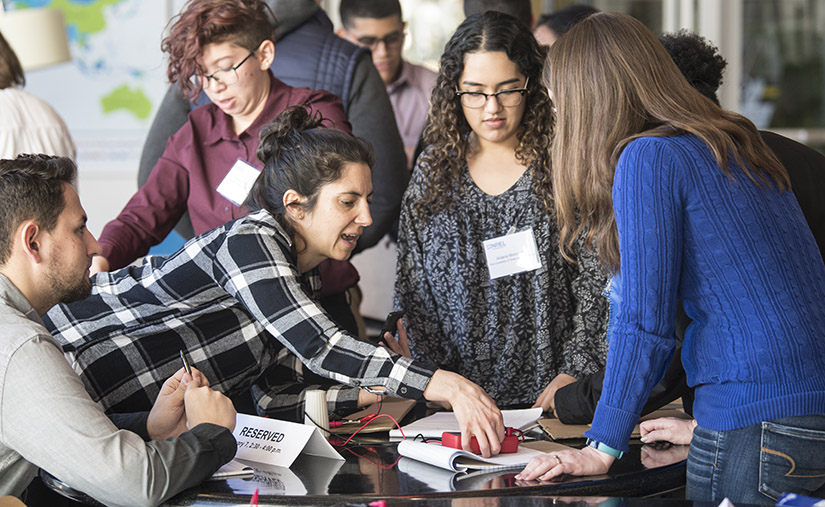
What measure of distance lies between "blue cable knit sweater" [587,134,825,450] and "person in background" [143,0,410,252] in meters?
1.45

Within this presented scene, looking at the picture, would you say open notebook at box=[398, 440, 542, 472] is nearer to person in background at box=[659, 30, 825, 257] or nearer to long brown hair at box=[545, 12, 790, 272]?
long brown hair at box=[545, 12, 790, 272]

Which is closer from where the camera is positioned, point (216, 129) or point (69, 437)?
point (69, 437)

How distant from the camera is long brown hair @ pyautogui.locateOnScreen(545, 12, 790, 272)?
1.48 meters

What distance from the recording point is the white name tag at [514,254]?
92.3 inches

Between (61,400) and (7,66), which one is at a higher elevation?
(7,66)

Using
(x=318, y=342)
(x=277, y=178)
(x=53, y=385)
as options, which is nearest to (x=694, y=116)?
(x=318, y=342)

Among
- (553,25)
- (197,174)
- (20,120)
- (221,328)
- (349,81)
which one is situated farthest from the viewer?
(553,25)

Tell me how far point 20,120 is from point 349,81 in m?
1.18

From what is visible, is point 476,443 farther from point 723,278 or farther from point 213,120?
point 213,120

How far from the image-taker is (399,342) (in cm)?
235

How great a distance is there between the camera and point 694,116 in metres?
Answer: 1.49

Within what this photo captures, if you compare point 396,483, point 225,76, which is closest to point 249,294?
point 396,483

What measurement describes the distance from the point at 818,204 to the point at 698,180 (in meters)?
0.48

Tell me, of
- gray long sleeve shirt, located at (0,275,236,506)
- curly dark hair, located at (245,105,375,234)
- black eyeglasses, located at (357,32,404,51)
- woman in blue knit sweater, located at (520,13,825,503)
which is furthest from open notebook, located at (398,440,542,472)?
black eyeglasses, located at (357,32,404,51)
